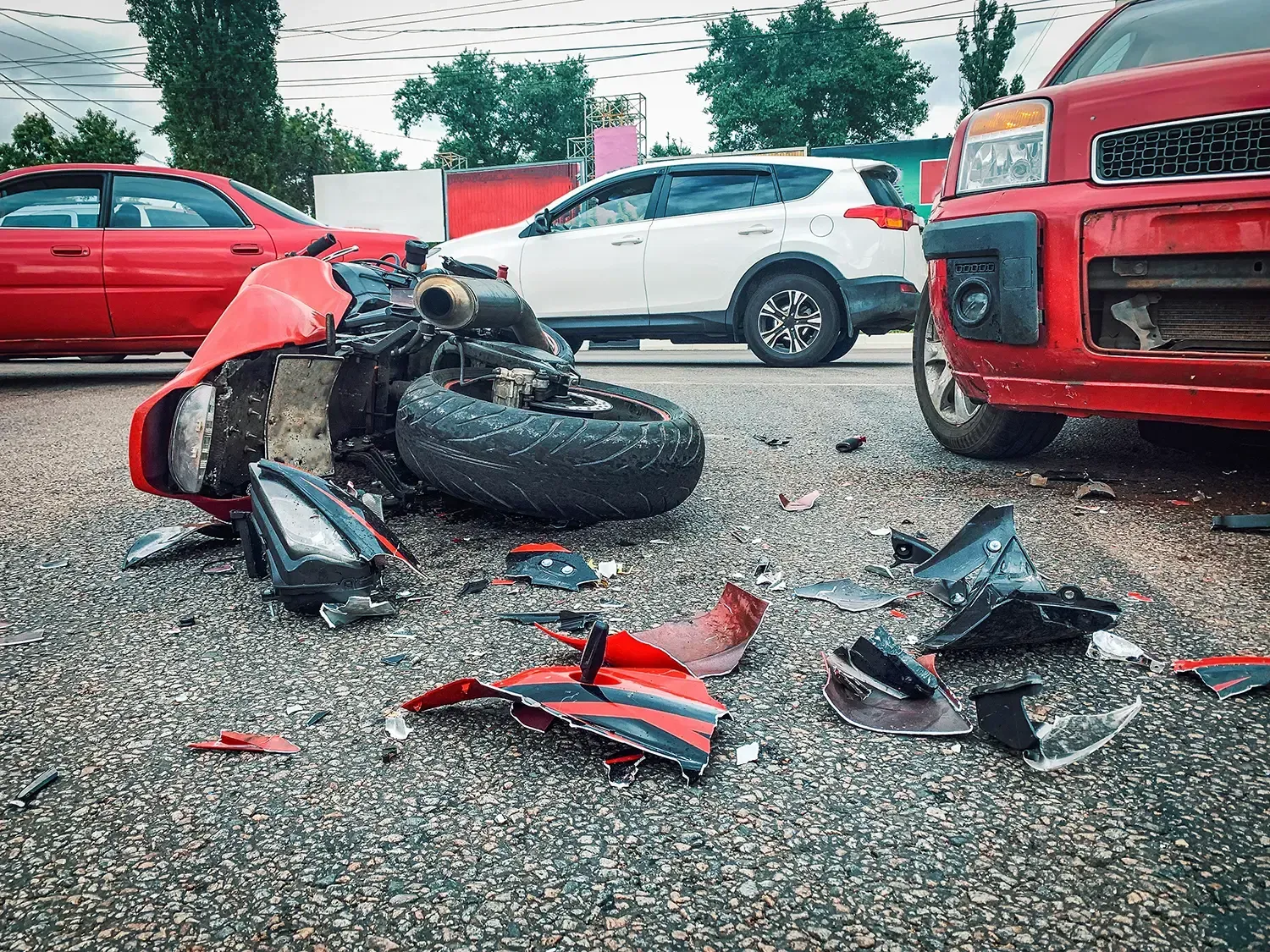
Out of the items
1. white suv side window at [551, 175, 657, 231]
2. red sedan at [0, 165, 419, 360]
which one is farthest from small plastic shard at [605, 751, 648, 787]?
white suv side window at [551, 175, 657, 231]

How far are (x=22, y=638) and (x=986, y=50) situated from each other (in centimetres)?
3893

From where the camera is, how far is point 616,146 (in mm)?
38188

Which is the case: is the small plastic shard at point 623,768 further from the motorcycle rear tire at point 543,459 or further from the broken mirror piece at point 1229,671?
the motorcycle rear tire at point 543,459

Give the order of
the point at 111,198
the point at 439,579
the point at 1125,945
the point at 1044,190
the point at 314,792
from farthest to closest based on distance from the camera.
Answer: the point at 111,198 → the point at 1044,190 → the point at 439,579 → the point at 314,792 → the point at 1125,945

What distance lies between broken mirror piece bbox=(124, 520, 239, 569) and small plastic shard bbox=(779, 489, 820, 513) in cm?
178

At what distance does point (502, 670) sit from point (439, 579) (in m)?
0.67

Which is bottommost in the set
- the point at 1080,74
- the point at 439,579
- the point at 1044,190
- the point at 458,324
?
the point at 439,579

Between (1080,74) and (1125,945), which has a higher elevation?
(1080,74)

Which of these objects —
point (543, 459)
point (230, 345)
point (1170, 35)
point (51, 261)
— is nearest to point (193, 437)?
point (230, 345)

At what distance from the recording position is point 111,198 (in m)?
6.98

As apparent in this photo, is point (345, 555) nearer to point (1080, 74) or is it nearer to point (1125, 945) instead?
point (1125, 945)

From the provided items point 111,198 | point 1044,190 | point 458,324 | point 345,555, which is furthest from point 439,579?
point 111,198

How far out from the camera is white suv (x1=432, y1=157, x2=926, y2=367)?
24.6ft

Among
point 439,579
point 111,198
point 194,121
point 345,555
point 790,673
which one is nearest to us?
point 790,673
